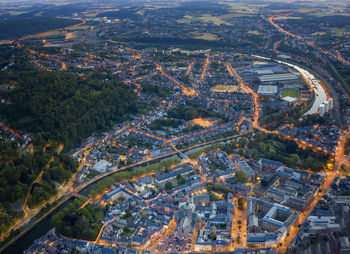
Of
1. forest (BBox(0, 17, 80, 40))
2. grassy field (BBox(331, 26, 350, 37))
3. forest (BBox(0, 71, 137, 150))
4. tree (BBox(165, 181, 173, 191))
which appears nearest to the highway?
grassy field (BBox(331, 26, 350, 37))

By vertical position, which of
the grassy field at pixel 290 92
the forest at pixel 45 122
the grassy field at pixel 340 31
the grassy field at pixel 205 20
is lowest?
the grassy field at pixel 290 92

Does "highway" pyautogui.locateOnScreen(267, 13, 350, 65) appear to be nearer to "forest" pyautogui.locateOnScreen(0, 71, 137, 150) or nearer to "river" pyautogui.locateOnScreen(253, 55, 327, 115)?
"river" pyautogui.locateOnScreen(253, 55, 327, 115)

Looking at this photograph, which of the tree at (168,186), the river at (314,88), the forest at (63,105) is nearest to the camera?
the tree at (168,186)

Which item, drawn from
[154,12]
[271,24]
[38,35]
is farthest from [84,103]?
[154,12]

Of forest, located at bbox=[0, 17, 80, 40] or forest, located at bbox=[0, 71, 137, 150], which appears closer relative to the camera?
forest, located at bbox=[0, 71, 137, 150]

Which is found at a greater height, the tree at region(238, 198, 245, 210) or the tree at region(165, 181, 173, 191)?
the tree at region(165, 181, 173, 191)

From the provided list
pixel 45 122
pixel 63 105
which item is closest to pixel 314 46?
pixel 63 105

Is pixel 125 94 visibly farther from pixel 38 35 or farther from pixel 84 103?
pixel 38 35

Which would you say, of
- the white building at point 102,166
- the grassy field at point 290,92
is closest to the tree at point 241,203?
the white building at point 102,166

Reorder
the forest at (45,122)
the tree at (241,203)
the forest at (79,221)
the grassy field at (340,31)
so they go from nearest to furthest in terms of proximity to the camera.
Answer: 1. the forest at (79,221)
2. the tree at (241,203)
3. the forest at (45,122)
4. the grassy field at (340,31)

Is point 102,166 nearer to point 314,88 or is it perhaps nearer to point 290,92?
point 290,92

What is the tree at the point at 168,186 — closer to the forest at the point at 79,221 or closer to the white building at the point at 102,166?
the forest at the point at 79,221
